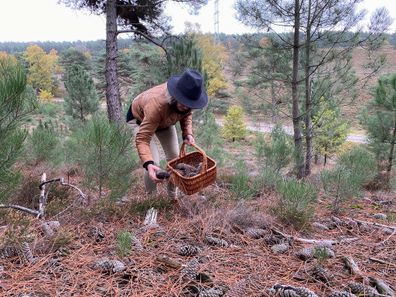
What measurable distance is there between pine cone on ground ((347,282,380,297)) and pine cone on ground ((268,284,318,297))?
277 millimetres

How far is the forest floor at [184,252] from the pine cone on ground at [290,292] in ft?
0.19

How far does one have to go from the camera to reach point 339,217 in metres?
3.23

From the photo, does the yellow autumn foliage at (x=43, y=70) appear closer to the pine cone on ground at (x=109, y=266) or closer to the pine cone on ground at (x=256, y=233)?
the pine cone on ground at (x=256, y=233)

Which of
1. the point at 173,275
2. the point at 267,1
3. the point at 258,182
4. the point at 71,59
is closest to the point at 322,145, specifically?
the point at 267,1

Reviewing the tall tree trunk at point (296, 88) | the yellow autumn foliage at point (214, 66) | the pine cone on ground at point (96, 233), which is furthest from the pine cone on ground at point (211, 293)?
the yellow autumn foliage at point (214, 66)

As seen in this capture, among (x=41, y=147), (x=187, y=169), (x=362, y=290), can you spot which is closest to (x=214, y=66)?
(x=41, y=147)

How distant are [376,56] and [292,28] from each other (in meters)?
1.46

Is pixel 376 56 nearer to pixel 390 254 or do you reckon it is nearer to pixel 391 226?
pixel 391 226

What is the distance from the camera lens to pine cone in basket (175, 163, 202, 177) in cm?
270

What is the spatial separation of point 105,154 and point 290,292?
1.90 meters

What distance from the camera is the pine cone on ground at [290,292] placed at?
1.67m

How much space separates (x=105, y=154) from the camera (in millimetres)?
2980

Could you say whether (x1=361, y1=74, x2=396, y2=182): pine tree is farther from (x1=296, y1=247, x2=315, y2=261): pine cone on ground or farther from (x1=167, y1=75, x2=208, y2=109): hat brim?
(x1=167, y1=75, x2=208, y2=109): hat brim

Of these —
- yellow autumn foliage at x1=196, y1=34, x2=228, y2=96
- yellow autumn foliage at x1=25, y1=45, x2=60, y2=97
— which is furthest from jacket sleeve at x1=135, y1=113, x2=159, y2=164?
yellow autumn foliage at x1=25, y1=45, x2=60, y2=97
